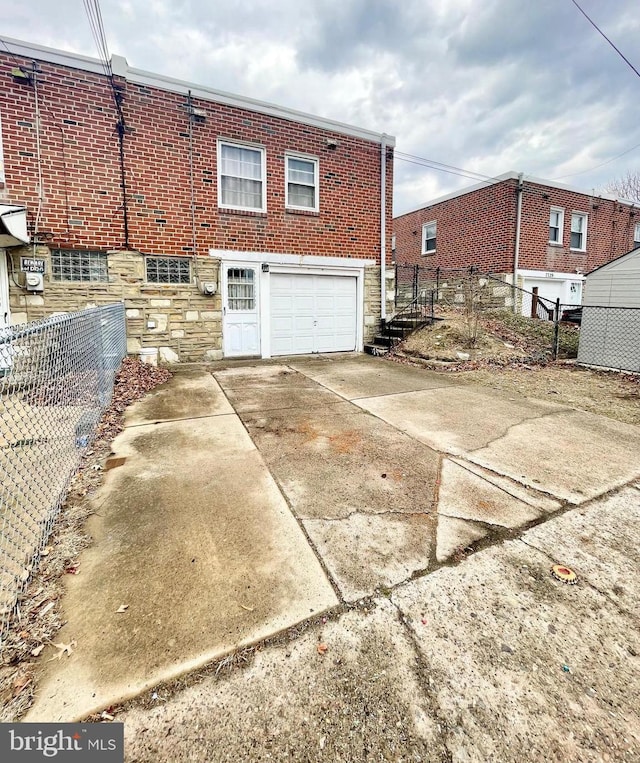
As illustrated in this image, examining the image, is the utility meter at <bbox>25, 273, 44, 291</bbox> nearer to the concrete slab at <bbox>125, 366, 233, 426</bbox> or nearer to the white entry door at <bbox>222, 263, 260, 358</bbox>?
the concrete slab at <bbox>125, 366, 233, 426</bbox>

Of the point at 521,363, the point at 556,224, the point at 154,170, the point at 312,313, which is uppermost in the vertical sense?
the point at 556,224

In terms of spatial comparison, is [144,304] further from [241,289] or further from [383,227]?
[383,227]

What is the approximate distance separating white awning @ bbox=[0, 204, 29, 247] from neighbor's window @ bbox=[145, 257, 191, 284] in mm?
2036

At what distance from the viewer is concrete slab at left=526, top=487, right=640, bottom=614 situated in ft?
6.49

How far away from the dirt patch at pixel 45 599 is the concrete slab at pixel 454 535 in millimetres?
1881

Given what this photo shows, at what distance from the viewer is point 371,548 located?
2.25 m

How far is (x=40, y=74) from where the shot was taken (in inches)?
272

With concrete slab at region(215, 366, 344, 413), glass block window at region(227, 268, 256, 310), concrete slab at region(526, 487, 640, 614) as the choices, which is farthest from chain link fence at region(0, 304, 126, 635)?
glass block window at region(227, 268, 256, 310)

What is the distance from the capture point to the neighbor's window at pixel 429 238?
53.2 feet

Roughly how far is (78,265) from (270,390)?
15.6 feet

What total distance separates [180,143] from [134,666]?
9.16m

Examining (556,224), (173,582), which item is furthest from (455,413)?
(556,224)

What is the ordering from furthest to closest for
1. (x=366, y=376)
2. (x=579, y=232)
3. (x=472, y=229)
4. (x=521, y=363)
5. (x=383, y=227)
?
(x=579, y=232) → (x=472, y=229) → (x=383, y=227) → (x=521, y=363) → (x=366, y=376)

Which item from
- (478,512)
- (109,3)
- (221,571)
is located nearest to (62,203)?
(109,3)
